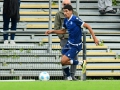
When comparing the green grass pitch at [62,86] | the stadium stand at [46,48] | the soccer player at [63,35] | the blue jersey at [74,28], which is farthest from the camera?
the stadium stand at [46,48]

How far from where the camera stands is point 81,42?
16.7m

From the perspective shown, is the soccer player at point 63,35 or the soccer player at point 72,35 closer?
the soccer player at point 72,35

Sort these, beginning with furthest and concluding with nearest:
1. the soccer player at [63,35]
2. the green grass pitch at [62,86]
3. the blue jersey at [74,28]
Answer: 1. the soccer player at [63,35]
2. the blue jersey at [74,28]
3. the green grass pitch at [62,86]

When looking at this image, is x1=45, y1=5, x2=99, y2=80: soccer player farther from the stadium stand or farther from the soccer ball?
the stadium stand

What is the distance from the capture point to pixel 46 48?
18391 mm

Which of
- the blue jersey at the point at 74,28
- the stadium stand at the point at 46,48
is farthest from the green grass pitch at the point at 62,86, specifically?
the stadium stand at the point at 46,48

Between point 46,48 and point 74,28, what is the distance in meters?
2.06

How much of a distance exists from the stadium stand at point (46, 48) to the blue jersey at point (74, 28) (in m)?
1.03

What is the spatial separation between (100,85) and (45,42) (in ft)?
17.1

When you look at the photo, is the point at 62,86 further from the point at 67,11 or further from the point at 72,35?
the point at 67,11

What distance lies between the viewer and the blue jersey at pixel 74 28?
16484 mm

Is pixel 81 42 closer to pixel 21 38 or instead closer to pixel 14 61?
pixel 14 61

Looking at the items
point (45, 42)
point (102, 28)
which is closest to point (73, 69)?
point (45, 42)

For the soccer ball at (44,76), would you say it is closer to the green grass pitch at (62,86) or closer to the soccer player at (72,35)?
the soccer player at (72,35)
